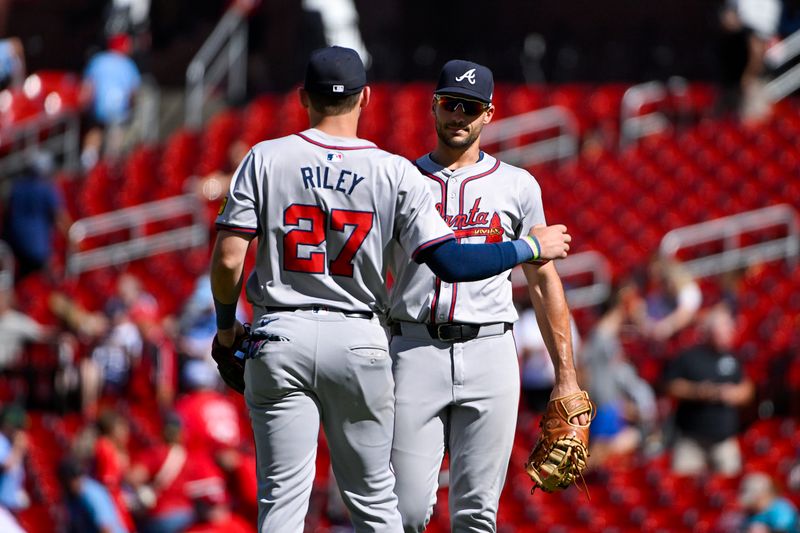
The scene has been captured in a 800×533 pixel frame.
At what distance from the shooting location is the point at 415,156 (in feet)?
50.0

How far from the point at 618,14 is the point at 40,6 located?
7.61 m

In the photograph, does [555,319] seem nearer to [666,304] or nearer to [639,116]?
[666,304]

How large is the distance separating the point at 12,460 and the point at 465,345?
5.36 m

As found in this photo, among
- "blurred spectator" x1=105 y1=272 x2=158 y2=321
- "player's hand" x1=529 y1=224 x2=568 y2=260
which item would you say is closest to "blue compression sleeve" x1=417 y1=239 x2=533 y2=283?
"player's hand" x1=529 y1=224 x2=568 y2=260

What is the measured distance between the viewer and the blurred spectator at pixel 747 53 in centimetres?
1588

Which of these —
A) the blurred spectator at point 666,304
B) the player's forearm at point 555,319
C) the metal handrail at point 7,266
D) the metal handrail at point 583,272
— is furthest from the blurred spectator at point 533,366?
the player's forearm at point 555,319

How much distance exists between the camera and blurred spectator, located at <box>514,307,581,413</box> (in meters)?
10.7

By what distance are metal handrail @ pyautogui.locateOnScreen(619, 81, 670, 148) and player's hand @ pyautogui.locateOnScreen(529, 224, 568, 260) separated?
38.5ft

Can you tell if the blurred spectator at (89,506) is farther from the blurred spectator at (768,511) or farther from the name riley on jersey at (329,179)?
the name riley on jersey at (329,179)

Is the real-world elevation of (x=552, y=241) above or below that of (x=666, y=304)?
above

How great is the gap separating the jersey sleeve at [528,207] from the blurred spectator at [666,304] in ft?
21.3

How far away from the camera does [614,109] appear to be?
16906 millimetres

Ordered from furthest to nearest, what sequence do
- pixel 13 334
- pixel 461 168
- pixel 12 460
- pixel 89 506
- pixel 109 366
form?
pixel 13 334, pixel 109 366, pixel 12 460, pixel 89 506, pixel 461 168

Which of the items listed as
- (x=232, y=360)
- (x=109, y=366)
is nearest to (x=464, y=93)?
(x=232, y=360)
